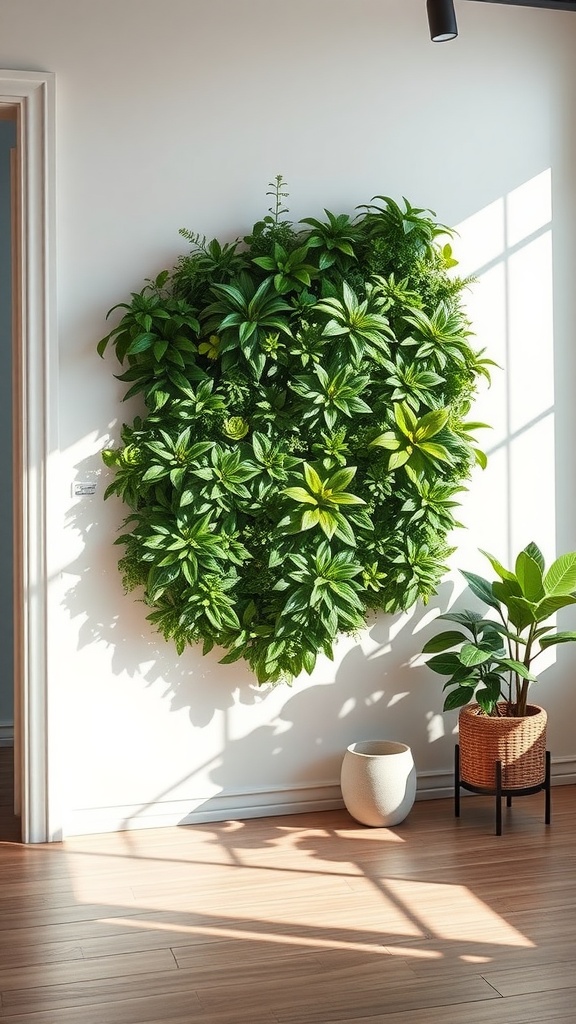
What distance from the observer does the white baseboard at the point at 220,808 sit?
11.2ft

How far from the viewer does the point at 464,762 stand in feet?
11.6

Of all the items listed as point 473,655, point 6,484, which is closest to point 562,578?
point 473,655

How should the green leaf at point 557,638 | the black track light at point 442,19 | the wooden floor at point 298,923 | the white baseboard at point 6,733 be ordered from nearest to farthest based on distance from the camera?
the wooden floor at point 298,923, the black track light at point 442,19, the green leaf at point 557,638, the white baseboard at point 6,733

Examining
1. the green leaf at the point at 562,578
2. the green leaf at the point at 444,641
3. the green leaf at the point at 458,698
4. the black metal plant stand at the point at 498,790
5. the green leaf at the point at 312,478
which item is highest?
the green leaf at the point at 312,478

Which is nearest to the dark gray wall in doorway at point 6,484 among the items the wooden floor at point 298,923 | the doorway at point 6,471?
the doorway at point 6,471

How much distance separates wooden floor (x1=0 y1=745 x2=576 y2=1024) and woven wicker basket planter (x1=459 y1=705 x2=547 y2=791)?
6.4 inches

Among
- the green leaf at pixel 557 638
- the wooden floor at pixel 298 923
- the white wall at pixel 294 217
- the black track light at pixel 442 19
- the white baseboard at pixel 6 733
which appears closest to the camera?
the wooden floor at pixel 298 923

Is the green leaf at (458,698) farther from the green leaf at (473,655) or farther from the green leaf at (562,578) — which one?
the green leaf at (562,578)

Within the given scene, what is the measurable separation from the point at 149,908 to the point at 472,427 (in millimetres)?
1914

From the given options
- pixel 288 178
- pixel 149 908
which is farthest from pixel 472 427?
pixel 149 908

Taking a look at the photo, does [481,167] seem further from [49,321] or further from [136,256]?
[49,321]

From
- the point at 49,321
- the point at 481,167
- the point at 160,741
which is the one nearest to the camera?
the point at 49,321

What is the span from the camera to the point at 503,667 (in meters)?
3.52

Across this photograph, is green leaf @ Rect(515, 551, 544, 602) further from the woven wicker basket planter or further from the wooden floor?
the wooden floor
